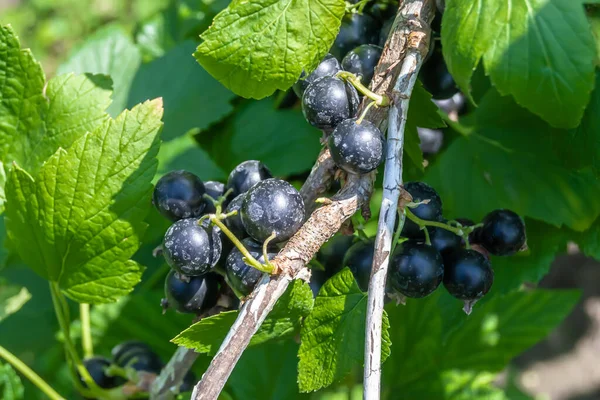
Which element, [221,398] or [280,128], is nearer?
[221,398]

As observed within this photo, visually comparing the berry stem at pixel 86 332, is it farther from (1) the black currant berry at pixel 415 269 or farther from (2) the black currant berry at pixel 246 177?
(1) the black currant berry at pixel 415 269

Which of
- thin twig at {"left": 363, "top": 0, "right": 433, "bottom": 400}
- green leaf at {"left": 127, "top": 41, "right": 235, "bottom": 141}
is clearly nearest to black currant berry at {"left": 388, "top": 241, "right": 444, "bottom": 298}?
thin twig at {"left": 363, "top": 0, "right": 433, "bottom": 400}

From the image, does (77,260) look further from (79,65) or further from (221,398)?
(79,65)

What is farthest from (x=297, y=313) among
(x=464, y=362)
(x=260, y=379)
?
(x=464, y=362)

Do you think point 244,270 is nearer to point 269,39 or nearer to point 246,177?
point 246,177

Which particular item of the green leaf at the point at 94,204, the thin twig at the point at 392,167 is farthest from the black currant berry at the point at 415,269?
the green leaf at the point at 94,204
